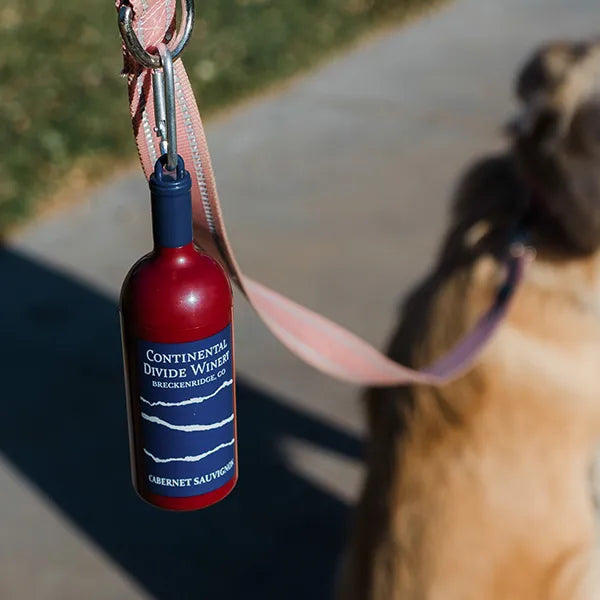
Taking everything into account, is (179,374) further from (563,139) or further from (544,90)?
(544,90)

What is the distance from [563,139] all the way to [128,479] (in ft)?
7.44

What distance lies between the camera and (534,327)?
2234 millimetres

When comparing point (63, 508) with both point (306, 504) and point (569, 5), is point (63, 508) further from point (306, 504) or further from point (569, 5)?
point (569, 5)

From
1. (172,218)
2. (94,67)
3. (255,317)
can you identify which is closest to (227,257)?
(172,218)

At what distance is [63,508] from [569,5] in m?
6.47

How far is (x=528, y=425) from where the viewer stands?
7.22 ft

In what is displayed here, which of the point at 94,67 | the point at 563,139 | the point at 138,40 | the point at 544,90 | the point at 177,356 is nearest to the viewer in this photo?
the point at 138,40

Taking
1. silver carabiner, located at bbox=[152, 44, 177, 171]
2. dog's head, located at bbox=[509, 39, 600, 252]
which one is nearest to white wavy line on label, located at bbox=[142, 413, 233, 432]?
silver carabiner, located at bbox=[152, 44, 177, 171]

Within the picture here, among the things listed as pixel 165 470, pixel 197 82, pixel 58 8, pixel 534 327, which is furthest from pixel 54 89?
pixel 165 470

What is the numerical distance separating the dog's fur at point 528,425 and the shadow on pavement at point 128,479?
129 cm

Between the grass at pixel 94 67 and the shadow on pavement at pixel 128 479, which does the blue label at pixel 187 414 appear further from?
the grass at pixel 94 67

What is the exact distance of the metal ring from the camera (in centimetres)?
125

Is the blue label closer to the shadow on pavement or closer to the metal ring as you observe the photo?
the metal ring

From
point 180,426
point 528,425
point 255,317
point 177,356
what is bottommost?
point 255,317
